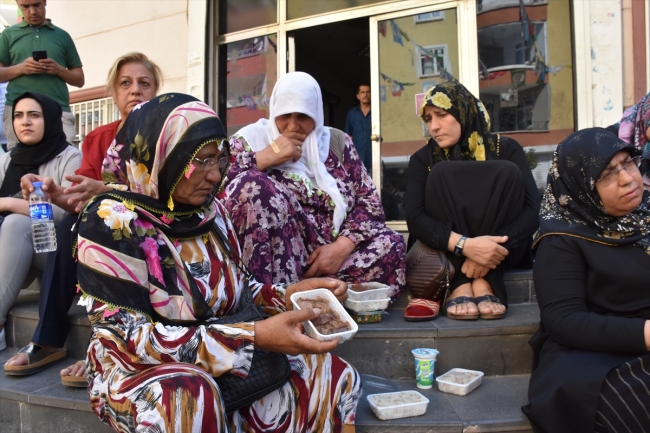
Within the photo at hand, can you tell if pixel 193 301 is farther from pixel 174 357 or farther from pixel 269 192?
pixel 269 192

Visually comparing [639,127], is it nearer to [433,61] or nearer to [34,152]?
[433,61]

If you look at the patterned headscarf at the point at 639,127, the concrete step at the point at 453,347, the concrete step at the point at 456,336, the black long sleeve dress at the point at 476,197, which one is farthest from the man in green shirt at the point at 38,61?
the patterned headscarf at the point at 639,127

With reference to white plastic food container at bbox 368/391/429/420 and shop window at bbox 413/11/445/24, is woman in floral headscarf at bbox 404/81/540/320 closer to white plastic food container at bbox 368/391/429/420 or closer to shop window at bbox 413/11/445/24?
white plastic food container at bbox 368/391/429/420

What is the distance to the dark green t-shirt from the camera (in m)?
4.14

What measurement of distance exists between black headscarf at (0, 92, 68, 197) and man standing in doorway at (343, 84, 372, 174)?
11.4ft

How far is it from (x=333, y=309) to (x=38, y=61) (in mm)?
3583

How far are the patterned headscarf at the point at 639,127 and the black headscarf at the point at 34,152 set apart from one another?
11.5ft

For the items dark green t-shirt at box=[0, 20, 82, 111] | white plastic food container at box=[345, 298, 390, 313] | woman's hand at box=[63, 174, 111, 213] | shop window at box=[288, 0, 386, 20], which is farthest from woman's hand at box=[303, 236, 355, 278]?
shop window at box=[288, 0, 386, 20]

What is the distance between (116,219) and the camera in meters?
1.50

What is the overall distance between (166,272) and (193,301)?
13cm

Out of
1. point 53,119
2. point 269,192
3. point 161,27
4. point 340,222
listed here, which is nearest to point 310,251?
point 340,222

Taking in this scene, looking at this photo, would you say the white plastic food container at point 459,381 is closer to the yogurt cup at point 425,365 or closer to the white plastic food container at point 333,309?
the yogurt cup at point 425,365

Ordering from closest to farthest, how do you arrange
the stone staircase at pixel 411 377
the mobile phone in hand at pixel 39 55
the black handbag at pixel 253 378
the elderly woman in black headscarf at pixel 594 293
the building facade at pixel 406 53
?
1. the black handbag at pixel 253 378
2. the elderly woman in black headscarf at pixel 594 293
3. the stone staircase at pixel 411 377
4. the mobile phone in hand at pixel 39 55
5. the building facade at pixel 406 53

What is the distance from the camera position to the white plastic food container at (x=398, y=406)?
2023mm
